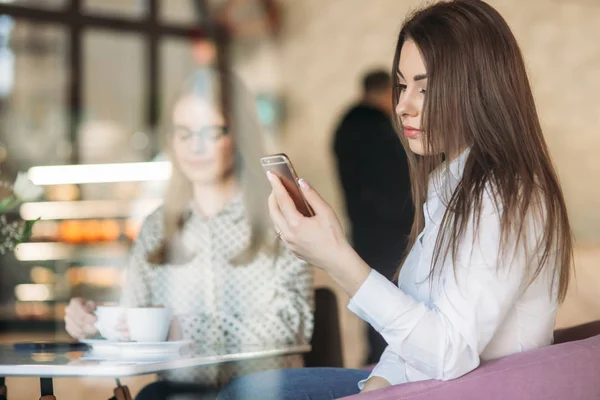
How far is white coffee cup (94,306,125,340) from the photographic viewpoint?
164cm

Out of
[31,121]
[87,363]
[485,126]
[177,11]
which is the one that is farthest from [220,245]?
[177,11]

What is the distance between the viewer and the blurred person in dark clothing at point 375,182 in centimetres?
360

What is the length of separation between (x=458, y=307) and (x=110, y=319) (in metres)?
0.74

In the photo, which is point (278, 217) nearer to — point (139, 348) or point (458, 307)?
point (458, 307)

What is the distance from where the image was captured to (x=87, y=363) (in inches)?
57.7

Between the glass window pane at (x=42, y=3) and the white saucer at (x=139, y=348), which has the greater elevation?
the glass window pane at (x=42, y=3)

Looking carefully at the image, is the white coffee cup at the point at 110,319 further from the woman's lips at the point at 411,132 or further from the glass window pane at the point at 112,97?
the glass window pane at the point at 112,97

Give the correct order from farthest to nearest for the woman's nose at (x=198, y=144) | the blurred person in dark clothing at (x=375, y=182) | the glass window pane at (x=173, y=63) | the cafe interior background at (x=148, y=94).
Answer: the glass window pane at (x=173, y=63) < the cafe interior background at (x=148, y=94) < the blurred person in dark clothing at (x=375, y=182) < the woman's nose at (x=198, y=144)

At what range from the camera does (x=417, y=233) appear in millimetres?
1646

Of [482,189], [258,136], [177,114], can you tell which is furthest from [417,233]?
[177,114]

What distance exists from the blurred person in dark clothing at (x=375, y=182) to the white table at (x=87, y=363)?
199 centimetres

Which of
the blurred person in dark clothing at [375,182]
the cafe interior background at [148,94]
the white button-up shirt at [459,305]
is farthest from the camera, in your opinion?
the cafe interior background at [148,94]

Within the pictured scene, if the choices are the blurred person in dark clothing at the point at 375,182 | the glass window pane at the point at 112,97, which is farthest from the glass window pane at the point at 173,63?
the blurred person in dark clothing at the point at 375,182

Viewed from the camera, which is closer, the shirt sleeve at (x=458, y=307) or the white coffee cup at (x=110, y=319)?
the shirt sleeve at (x=458, y=307)
